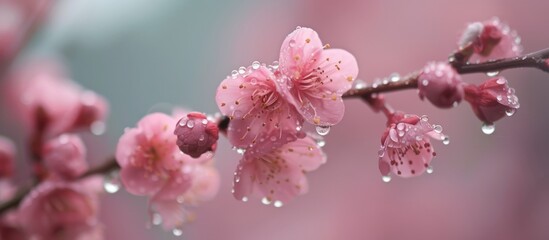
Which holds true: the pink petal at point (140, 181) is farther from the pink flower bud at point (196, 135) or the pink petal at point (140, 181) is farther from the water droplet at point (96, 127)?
the water droplet at point (96, 127)

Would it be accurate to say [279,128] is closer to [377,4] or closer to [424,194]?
[424,194]

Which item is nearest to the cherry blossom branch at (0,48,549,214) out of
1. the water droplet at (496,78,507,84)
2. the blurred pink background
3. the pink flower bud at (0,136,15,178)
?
the water droplet at (496,78,507,84)

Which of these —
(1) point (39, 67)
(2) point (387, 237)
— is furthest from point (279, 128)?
(1) point (39, 67)

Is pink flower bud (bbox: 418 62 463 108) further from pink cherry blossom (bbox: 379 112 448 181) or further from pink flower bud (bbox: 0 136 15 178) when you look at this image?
pink flower bud (bbox: 0 136 15 178)

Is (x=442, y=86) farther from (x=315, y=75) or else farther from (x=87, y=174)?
(x=87, y=174)

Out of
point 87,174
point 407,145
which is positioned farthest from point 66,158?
point 407,145

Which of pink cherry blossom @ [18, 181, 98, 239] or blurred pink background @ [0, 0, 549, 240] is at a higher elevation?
blurred pink background @ [0, 0, 549, 240]
